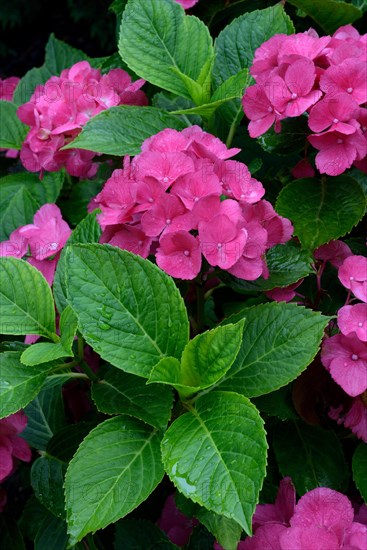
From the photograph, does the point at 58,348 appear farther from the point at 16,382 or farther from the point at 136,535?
the point at 136,535

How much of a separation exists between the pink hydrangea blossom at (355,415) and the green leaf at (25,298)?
0.50m

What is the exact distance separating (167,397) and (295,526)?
0.88 feet

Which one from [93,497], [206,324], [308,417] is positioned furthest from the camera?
[206,324]

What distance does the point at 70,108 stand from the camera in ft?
4.96

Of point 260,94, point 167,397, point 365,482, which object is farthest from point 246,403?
point 260,94

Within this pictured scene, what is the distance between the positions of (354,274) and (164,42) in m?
0.64

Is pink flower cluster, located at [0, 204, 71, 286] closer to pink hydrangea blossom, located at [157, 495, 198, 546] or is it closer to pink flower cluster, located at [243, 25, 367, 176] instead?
pink flower cluster, located at [243, 25, 367, 176]

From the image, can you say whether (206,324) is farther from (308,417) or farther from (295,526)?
(295,526)

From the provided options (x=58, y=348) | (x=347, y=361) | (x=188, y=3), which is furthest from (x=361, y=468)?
(x=188, y=3)

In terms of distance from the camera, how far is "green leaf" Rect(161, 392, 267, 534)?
93cm

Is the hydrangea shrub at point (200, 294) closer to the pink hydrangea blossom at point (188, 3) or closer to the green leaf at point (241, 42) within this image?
the green leaf at point (241, 42)

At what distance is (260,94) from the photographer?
4.18 ft

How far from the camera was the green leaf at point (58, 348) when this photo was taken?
43.5 inches

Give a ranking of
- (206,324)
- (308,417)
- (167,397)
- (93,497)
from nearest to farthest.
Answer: (93,497), (167,397), (308,417), (206,324)
